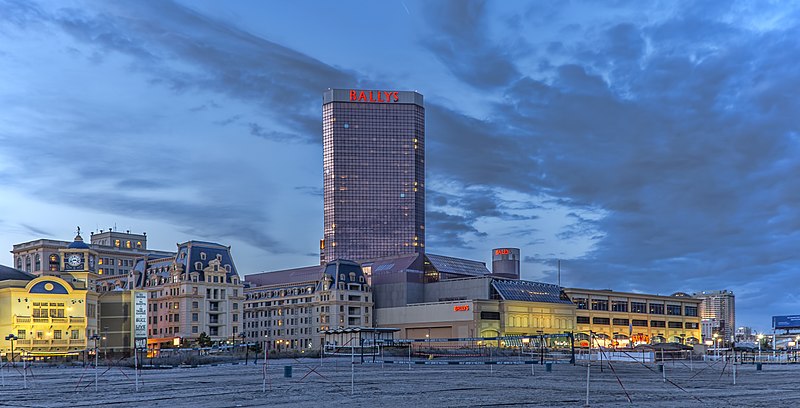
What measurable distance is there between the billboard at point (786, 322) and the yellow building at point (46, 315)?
464 ft

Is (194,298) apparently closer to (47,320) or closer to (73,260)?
(73,260)

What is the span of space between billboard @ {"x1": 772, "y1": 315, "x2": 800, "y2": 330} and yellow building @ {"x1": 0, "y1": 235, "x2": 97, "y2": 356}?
14151cm

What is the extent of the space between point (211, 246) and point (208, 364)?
6731cm

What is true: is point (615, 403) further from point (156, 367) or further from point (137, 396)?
point (156, 367)

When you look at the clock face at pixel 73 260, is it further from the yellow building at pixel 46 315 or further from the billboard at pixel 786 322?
the billboard at pixel 786 322

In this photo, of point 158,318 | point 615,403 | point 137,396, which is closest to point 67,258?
point 158,318

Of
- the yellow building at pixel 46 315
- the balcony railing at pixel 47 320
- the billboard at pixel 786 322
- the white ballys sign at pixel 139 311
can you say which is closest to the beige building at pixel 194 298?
the white ballys sign at pixel 139 311

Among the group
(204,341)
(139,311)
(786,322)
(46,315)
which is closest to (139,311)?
(139,311)

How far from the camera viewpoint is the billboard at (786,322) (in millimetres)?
192212

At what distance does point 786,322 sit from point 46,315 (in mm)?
149197

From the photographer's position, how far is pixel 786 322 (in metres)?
194

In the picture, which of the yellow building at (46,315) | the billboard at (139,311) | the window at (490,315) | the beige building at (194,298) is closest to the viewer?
the yellow building at (46,315)

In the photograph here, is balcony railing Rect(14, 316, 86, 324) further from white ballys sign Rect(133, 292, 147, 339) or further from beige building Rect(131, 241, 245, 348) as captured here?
beige building Rect(131, 241, 245, 348)

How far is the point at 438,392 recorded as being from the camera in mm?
48250
